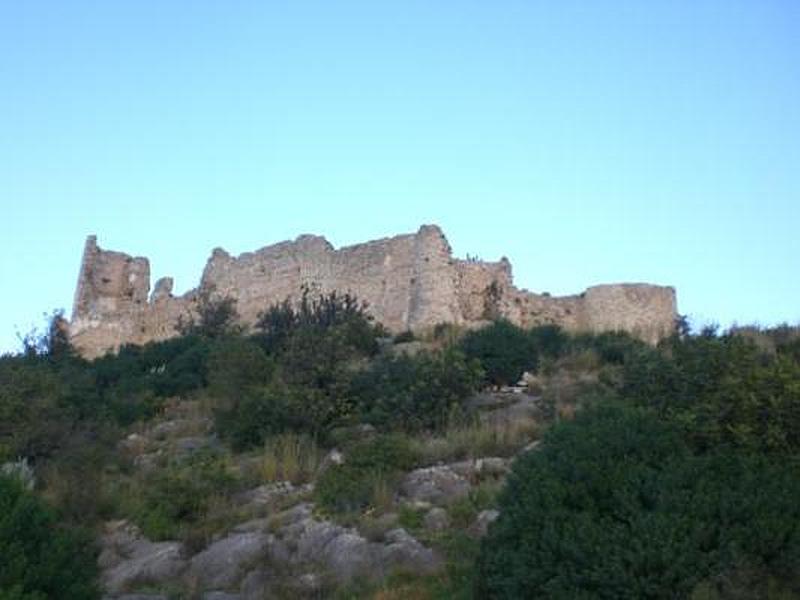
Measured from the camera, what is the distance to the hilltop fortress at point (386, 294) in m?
29.9

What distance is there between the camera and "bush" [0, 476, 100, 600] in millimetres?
9133

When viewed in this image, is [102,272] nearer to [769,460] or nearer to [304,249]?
[304,249]

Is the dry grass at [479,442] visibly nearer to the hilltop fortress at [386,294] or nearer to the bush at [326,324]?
the bush at [326,324]

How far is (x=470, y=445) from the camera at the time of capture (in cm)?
1576

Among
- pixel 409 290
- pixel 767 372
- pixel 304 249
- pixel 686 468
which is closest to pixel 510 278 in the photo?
pixel 409 290

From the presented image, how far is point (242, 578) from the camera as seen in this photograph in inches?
485

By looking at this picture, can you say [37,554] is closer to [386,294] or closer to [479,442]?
[479,442]

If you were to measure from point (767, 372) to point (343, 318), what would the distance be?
14.9 m

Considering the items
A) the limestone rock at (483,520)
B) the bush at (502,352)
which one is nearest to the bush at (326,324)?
the bush at (502,352)

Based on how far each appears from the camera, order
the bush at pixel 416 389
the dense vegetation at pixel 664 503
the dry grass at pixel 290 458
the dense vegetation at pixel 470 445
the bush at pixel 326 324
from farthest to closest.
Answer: the bush at pixel 326 324, the bush at pixel 416 389, the dry grass at pixel 290 458, the dense vegetation at pixel 470 445, the dense vegetation at pixel 664 503

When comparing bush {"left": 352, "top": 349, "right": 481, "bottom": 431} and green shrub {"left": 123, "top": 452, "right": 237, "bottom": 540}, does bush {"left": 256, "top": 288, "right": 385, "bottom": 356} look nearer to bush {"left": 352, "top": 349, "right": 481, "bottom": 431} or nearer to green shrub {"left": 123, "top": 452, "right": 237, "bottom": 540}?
bush {"left": 352, "top": 349, "right": 481, "bottom": 431}

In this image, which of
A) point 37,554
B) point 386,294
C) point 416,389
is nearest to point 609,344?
point 416,389

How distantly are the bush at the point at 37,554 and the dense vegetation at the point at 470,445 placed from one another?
0.07 feet

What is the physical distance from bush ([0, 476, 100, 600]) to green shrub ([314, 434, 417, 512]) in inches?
157
